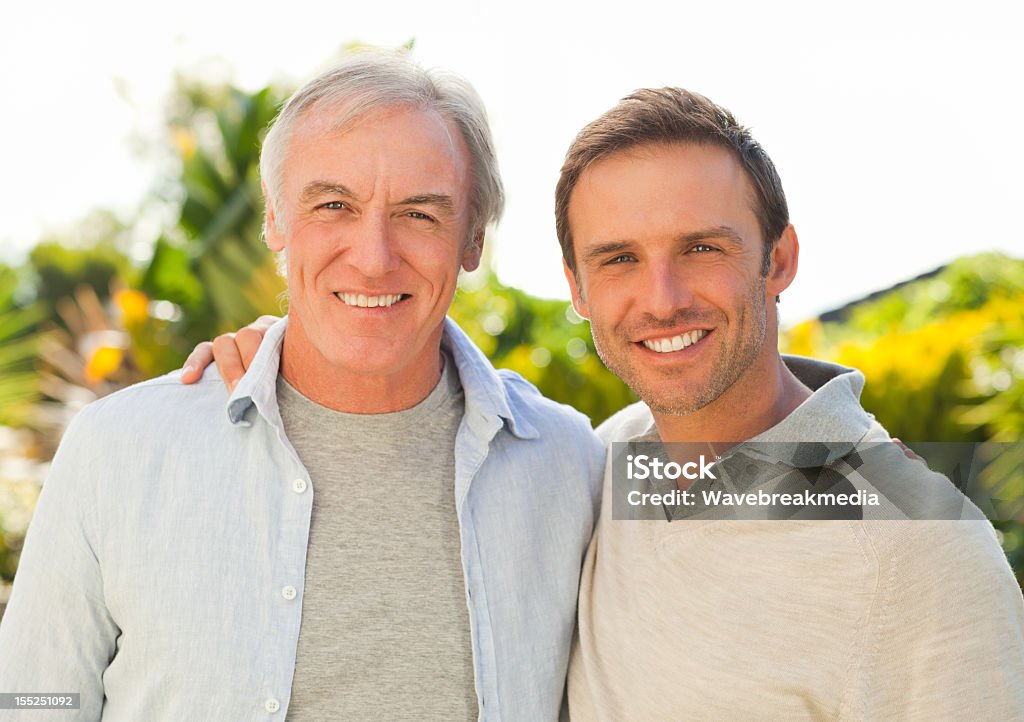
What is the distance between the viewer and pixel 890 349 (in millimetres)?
5676

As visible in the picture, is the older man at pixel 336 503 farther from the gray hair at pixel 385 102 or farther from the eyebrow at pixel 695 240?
the eyebrow at pixel 695 240

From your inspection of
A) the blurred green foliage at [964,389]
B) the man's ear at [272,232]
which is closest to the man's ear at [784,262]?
the man's ear at [272,232]

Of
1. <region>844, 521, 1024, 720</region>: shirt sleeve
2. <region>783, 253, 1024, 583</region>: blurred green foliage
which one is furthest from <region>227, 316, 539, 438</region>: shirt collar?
<region>783, 253, 1024, 583</region>: blurred green foliage

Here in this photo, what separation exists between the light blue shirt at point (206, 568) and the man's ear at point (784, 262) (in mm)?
810

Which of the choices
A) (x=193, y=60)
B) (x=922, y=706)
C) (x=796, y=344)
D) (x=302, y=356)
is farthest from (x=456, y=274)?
(x=193, y=60)

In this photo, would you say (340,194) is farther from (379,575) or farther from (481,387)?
(379,575)

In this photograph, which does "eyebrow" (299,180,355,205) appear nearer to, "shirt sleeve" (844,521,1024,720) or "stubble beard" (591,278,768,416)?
"stubble beard" (591,278,768,416)

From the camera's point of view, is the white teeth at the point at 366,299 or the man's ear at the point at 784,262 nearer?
the white teeth at the point at 366,299

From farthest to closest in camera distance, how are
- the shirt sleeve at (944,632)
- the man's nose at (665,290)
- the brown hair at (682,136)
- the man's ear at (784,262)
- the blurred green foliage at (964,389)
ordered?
the blurred green foliage at (964,389) < the man's ear at (784,262) < the brown hair at (682,136) < the man's nose at (665,290) < the shirt sleeve at (944,632)

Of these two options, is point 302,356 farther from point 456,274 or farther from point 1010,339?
point 1010,339

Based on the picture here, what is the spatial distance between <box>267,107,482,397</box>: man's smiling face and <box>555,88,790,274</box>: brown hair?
0.35 m

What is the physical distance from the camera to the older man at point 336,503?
2.15 metres

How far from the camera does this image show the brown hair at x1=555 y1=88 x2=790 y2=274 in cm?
238

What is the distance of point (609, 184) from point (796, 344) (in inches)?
181
